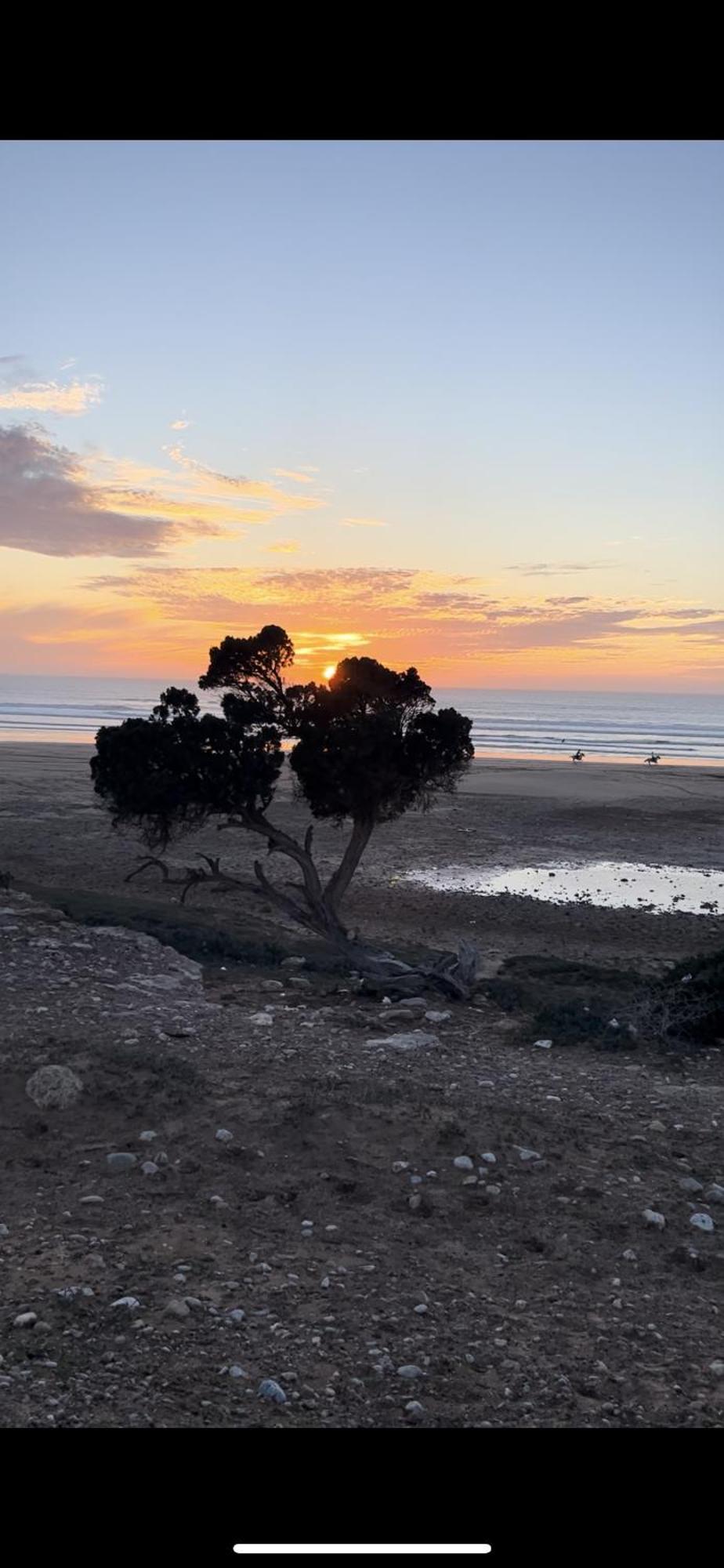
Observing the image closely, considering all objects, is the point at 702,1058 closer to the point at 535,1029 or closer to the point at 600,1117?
the point at 535,1029

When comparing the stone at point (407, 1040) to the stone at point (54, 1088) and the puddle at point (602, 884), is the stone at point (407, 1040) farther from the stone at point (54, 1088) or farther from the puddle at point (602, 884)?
the puddle at point (602, 884)

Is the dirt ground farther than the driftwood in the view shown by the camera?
No

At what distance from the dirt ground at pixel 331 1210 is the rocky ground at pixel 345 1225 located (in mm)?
20

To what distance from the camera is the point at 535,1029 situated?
37.5ft

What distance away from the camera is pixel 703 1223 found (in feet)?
21.8

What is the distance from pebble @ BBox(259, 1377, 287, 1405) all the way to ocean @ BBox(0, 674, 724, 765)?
56.8 metres

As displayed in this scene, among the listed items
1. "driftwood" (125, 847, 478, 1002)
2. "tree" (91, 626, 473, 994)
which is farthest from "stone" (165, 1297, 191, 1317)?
"tree" (91, 626, 473, 994)

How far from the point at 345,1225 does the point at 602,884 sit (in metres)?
19.2

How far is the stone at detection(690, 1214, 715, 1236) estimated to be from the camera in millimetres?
6605

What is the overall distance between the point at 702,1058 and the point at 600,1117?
8.72 feet

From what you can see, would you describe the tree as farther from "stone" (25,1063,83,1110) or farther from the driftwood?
"stone" (25,1063,83,1110)

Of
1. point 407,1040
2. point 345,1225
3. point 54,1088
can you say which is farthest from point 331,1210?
point 407,1040

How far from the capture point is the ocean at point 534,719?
227ft
